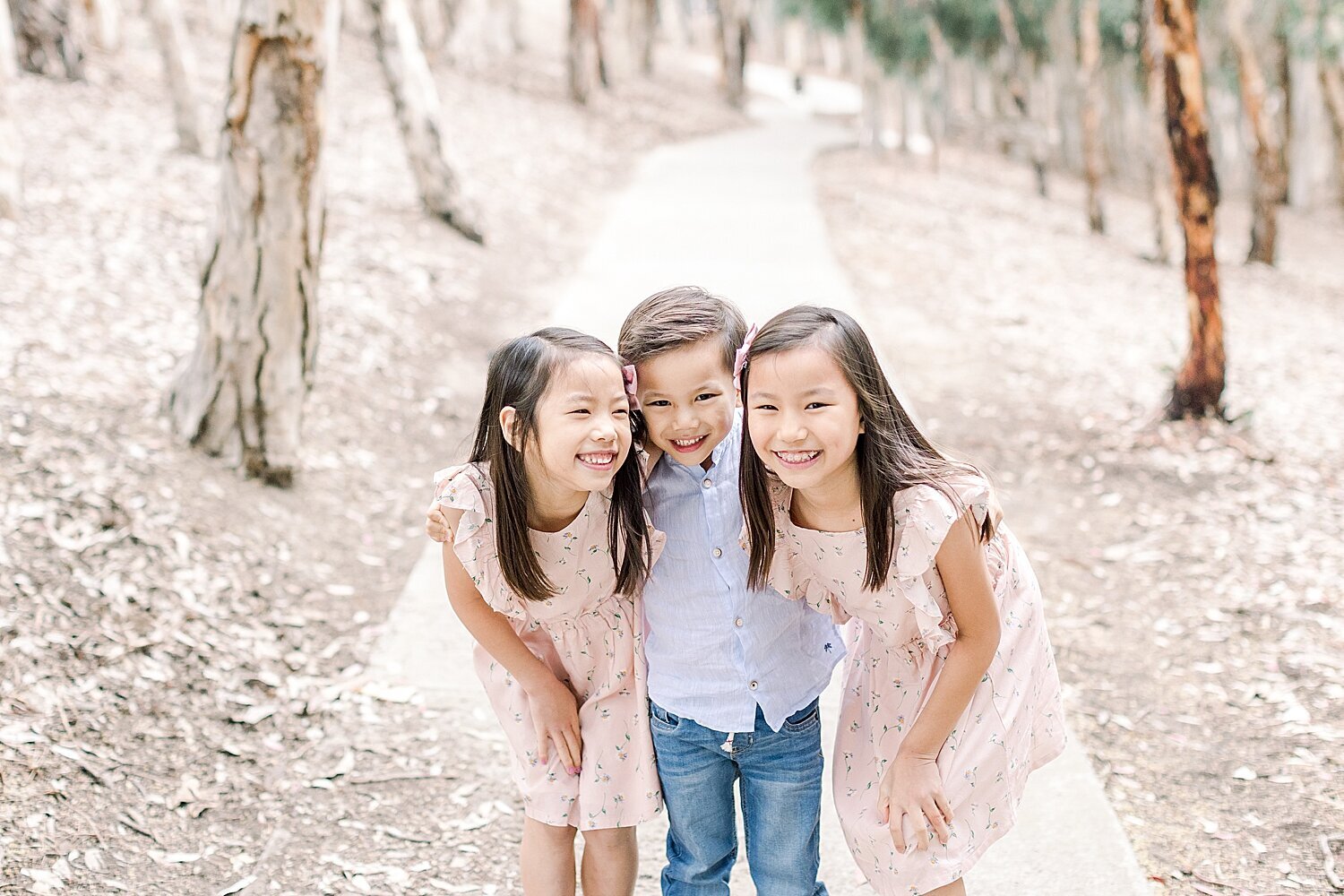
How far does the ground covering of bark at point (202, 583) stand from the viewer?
10.2ft

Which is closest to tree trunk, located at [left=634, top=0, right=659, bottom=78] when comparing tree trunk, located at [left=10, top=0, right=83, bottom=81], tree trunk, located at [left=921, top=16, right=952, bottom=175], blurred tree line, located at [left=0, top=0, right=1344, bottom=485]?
blurred tree line, located at [left=0, top=0, right=1344, bottom=485]

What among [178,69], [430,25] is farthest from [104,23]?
[430,25]

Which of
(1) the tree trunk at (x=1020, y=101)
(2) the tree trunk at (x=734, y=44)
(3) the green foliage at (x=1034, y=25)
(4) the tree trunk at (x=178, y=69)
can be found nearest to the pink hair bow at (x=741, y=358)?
(4) the tree trunk at (x=178, y=69)

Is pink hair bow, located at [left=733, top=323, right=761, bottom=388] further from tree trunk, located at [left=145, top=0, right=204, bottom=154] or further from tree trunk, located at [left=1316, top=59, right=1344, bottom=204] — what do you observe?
tree trunk, located at [left=1316, top=59, right=1344, bottom=204]

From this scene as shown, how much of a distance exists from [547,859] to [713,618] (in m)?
0.67

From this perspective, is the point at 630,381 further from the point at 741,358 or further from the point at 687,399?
the point at 741,358

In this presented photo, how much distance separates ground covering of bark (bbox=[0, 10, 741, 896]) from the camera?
3.10 meters

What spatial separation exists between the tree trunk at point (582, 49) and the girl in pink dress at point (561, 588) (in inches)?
642

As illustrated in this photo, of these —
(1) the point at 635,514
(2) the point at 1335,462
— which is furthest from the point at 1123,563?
(1) the point at 635,514

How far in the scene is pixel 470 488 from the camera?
230 centimetres

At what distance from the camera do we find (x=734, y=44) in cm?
2594

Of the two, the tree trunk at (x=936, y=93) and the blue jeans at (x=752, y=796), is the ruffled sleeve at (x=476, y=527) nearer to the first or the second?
the blue jeans at (x=752, y=796)

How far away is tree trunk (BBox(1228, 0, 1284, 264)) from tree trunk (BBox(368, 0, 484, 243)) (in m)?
6.78

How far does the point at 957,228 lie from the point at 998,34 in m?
10.2
